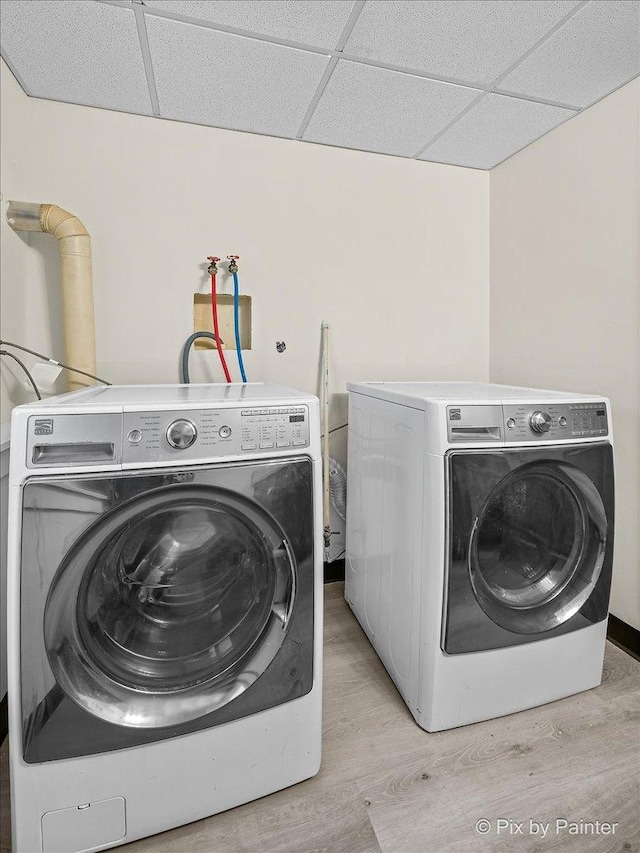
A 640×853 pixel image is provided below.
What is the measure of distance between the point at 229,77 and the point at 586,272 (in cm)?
158

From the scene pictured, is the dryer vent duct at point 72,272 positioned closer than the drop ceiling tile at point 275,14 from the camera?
No

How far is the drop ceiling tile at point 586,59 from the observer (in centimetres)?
137

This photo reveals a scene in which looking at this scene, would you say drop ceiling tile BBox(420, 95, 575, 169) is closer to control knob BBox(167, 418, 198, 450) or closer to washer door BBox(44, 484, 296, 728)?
control knob BBox(167, 418, 198, 450)

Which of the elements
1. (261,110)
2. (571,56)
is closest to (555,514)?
(571,56)

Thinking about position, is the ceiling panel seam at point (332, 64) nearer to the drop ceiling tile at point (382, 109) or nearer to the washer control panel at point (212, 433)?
the drop ceiling tile at point (382, 109)

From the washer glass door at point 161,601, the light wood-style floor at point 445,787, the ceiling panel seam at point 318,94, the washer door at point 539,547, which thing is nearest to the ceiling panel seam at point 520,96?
the ceiling panel seam at point 318,94

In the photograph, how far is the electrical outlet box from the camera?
202 cm

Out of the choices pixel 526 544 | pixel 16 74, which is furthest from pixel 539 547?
pixel 16 74

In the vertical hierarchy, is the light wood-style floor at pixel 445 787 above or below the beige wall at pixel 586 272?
below

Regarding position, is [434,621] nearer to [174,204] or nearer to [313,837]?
[313,837]

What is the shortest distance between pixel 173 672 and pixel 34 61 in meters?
2.01

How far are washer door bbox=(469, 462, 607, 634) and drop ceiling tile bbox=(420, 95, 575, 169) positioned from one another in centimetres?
151

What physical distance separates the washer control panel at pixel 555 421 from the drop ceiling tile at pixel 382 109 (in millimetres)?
1292

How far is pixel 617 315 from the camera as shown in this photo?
1.72 metres
